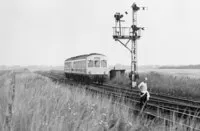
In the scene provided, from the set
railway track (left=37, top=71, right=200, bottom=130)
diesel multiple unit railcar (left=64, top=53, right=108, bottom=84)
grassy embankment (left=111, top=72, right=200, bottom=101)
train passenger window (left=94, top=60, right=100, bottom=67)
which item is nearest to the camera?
railway track (left=37, top=71, right=200, bottom=130)

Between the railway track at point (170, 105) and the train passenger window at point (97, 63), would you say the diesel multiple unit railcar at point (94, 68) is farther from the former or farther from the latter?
the railway track at point (170, 105)

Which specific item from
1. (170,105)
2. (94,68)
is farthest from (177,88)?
(94,68)

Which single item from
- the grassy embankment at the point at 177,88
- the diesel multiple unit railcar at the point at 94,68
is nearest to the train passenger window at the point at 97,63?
the diesel multiple unit railcar at the point at 94,68

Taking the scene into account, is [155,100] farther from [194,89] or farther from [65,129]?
[65,129]

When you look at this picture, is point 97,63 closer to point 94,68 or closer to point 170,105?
point 94,68

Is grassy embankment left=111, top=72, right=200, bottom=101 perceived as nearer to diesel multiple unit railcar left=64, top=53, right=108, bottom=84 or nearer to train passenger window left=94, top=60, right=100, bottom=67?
diesel multiple unit railcar left=64, top=53, right=108, bottom=84

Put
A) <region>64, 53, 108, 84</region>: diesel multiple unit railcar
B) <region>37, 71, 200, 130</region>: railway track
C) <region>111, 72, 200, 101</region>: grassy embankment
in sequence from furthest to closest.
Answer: <region>64, 53, 108, 84</region>: diesel multiple unit railcar → <region>111, 72, 200, 101</region>: grassy embankment → <region>37, 71, 200, 130</region>: railway track

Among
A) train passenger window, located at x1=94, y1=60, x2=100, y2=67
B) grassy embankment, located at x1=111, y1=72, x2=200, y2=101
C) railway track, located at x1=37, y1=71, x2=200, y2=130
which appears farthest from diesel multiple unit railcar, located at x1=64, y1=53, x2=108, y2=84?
railway track, located at x1=37, y1=71, x2=200, y2=130

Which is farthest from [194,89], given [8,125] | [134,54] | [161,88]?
[8,125]

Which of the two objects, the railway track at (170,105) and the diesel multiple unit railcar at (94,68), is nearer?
the railway track at (170,105)

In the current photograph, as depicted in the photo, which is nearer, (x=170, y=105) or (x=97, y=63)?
(x=170, y=105)

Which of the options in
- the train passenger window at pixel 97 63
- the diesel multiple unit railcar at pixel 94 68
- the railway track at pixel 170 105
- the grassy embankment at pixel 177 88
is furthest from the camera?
the train passenger window at pixel 97 63

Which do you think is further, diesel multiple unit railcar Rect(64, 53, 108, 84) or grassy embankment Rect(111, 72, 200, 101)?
diesel multiple unit railcar Rect(64, 53, 108, 84)

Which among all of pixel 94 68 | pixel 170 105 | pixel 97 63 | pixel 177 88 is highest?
pixel 97 63
